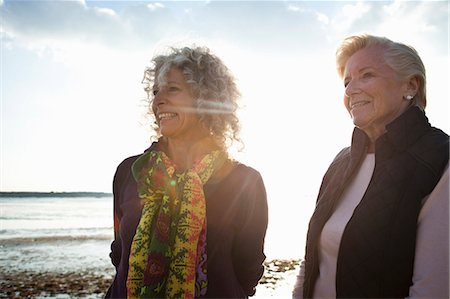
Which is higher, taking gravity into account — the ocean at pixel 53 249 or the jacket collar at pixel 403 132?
the jacket collar at pixel 403 132

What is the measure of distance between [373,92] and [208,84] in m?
1.15

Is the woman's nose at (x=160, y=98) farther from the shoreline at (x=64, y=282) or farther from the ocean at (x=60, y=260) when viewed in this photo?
the shoreline at (x=64, y=282)

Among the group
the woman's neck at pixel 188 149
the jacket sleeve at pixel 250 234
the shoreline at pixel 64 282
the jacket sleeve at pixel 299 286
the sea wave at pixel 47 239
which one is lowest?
the sea wave at pixel 47 239

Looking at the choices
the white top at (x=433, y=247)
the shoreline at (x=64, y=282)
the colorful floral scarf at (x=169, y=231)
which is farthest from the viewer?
the shoreline at (x=64, y=282)

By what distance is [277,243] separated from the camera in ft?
50.8

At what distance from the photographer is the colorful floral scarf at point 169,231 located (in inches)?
104

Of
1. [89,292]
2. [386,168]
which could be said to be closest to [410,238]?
[386,168]

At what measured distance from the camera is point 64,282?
893cm

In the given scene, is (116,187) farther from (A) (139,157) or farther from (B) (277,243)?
(B) (277,243)

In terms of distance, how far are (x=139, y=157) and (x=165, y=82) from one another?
59 cm

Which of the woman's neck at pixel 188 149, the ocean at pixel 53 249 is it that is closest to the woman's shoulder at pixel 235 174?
the woman's neck at pixel 188 149

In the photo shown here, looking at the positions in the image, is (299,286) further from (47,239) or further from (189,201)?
(47,239)

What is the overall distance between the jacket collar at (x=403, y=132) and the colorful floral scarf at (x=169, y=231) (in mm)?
1127

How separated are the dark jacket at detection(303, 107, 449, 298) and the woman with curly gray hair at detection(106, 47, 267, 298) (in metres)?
0.80
